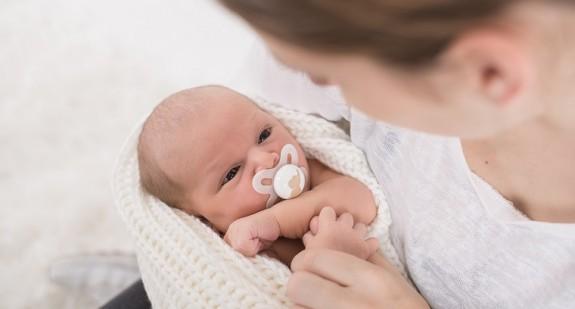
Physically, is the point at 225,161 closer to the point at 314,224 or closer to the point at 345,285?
the point at 314,224

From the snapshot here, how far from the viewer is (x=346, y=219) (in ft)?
2.51

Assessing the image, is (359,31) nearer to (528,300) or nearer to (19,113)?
(528,300)

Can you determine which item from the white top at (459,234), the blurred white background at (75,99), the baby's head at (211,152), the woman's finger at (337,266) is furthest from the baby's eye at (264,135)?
the blurred white background at (75,99)

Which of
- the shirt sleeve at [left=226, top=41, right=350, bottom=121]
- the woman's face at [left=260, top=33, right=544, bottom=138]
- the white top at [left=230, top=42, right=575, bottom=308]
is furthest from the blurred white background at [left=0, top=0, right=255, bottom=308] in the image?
the woman's face at [left=260, top=33, right=544, bottom=138]

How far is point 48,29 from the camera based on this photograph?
5.76ft

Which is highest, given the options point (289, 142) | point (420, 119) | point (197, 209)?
point (420, 119)

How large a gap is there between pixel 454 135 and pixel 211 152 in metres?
0.41

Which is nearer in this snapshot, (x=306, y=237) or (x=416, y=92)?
(x=416, y=92)

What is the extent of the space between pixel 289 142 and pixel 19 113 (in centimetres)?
99

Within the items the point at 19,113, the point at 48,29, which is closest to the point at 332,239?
the point at 19,113

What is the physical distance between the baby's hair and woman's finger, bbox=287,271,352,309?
0.82 ft

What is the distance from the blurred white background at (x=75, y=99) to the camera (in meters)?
1.37

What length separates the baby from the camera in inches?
31.1

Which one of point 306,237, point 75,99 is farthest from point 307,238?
point 75,99
